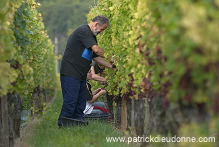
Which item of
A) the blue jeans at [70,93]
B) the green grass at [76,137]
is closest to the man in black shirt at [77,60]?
the blue jeans at [70,93]

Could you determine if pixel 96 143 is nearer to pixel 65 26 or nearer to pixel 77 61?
Answer: pixel 77 61

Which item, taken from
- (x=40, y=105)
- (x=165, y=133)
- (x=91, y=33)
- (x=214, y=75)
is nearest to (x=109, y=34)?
(x=91, y=33)

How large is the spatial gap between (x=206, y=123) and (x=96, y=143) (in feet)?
9.48

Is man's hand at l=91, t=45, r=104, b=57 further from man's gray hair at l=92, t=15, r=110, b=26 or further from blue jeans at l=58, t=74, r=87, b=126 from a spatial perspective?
blue jeans at l=58, t=74, r=87, b=126

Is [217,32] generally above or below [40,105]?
above

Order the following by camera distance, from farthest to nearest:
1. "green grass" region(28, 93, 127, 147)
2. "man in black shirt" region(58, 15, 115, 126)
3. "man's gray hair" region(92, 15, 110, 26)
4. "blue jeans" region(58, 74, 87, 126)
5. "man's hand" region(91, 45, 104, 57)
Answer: "blue jeans" region(58, 74, 87, 126) → "man in black shirt" region(58, 15, 115, 126) → "man's gray hair" region(92, 15, 110, 26) → "man's hand" region(91, 45, 104, 57) → "green grass" region(28, 93, 127, 147)

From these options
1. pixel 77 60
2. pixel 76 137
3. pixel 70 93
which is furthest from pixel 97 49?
pixel 76 137

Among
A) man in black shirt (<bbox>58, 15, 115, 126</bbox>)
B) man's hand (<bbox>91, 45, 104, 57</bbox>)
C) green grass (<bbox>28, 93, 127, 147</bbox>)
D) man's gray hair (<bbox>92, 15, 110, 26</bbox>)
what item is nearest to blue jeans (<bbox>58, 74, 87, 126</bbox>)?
man in black shirt (<bbox>58, 15, 115, 126</bbox>)

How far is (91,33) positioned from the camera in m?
8.79

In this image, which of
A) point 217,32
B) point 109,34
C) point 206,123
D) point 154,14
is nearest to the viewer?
point 217,32

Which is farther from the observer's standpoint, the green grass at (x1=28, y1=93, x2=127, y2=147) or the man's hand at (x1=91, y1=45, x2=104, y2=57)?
the man's hand at (x1=91, y1=45, x2=104, y2=57)

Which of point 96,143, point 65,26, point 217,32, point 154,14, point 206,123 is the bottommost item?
point 96,143

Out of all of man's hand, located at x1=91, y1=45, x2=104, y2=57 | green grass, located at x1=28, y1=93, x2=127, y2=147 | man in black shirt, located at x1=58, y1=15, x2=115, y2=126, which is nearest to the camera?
green grass, located at x1=28, y1=93, x2=127, y2=147

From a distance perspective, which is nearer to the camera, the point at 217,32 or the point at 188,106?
the point at 217,32
